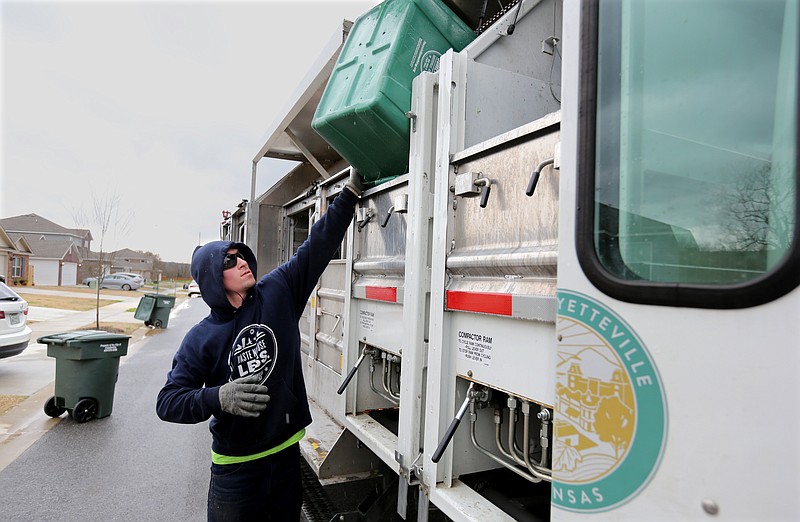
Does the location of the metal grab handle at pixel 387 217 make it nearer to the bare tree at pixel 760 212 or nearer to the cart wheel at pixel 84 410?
the bare tree at pixel 760 212

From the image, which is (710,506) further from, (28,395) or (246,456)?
(28,395)

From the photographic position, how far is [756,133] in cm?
98

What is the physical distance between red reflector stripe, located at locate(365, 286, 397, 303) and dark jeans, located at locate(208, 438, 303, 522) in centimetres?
91

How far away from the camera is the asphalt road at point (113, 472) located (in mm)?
4090

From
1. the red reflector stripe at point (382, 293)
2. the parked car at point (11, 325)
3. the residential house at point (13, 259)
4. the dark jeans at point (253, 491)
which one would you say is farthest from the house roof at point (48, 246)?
the red reflector stripe at point (382, 293)

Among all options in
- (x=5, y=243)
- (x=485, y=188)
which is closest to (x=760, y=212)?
(x=485, y=188)

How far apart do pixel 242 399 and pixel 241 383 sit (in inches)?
2.9

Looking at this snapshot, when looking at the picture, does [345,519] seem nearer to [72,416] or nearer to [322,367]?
[322,367]

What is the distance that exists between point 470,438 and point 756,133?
146 cm

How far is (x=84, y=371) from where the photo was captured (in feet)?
20.2

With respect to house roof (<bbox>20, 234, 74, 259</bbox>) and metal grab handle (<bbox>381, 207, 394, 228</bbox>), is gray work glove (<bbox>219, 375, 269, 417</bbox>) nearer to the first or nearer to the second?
metal grab handle (<bbox>381, 207, 394, 228</bbox>)

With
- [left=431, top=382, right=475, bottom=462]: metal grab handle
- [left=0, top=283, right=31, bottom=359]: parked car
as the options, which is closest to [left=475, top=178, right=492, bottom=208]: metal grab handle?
[left=431, top=382, right=475, bottom=462]: metal grab handle

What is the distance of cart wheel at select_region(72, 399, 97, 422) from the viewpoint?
245 inches

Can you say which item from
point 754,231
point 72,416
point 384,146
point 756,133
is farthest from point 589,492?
point 72,416
